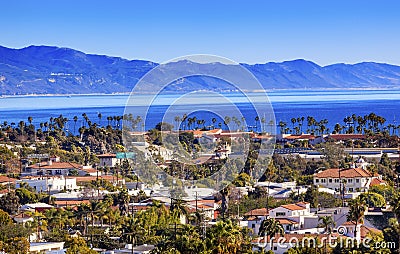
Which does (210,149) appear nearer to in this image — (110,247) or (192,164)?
(192,164)

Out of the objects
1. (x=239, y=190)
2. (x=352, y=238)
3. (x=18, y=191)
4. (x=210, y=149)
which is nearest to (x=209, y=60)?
A: (x=352, y=238)

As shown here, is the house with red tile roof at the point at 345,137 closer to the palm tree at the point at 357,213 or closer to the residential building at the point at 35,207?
the residential building at the point at 35,207

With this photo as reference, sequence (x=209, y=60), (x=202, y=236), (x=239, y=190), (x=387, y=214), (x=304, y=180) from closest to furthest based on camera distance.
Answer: (x=209, y=60) → (x=202, y=236) → (x=387, y=214) → (x=239, y=190) → (x=304, y=180)

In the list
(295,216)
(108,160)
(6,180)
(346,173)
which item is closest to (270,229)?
(295,216)

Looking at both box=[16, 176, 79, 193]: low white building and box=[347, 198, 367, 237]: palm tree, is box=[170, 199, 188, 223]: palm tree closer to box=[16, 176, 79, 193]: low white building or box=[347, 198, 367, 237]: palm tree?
box=[347, 198, 367, 237]: palm tree

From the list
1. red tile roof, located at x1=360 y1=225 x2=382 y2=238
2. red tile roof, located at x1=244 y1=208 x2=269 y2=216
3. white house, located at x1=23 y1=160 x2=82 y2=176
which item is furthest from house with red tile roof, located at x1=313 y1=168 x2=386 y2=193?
white house, located at x1=23 y1=160 x2=82 y2=176

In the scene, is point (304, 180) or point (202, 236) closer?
point (202, 236)
